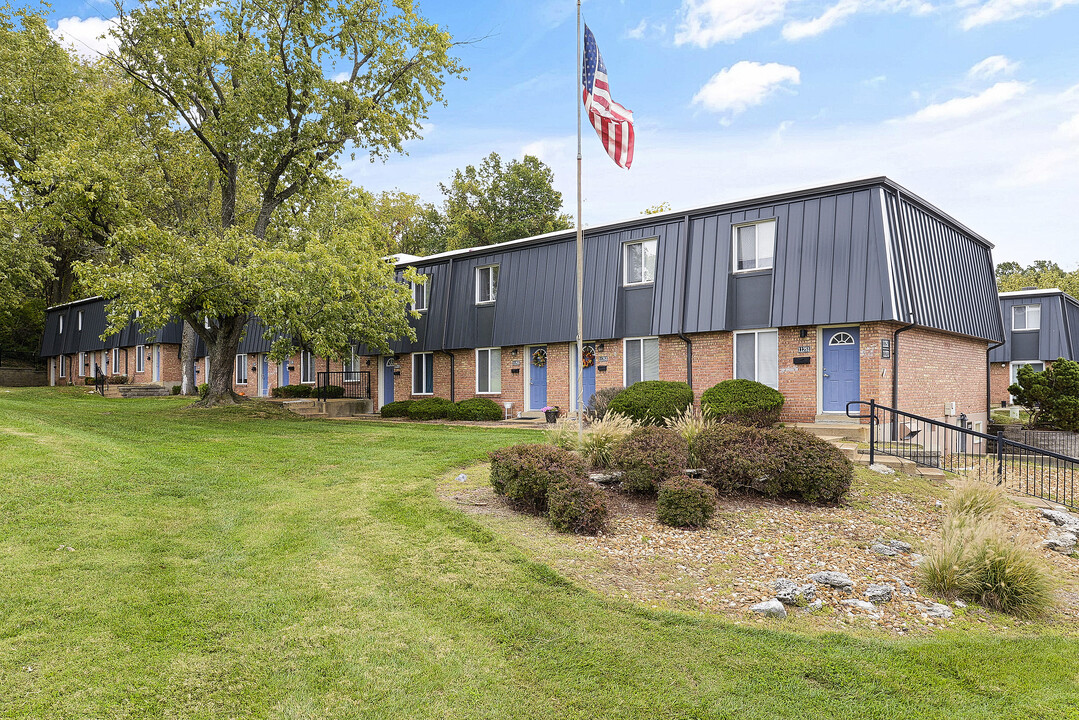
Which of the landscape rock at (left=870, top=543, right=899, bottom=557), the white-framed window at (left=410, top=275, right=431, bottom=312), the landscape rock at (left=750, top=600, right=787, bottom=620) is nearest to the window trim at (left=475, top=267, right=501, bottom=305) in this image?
the white-framed window at (left=410, top=275, right=431, bottom=312)

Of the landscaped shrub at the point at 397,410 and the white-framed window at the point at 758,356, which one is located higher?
the white-framed window at the point at 758,356

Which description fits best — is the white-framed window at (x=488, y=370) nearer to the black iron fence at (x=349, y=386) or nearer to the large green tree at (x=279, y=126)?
the large green tree at (x=279, y=126)

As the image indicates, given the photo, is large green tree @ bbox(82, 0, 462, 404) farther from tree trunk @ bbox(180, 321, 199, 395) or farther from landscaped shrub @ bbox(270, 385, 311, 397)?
tree trunk @ bbox(180, 321, 199, 395)

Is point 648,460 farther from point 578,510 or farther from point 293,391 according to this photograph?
point 293,391

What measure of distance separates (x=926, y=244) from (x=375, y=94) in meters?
15.5

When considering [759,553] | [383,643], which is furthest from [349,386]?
[383,643]

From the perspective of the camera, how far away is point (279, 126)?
1777cm

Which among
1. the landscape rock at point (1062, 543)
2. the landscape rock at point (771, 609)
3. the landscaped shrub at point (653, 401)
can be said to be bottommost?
the landscape rock at point (1062, 543)

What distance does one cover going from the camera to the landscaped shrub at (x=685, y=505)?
684cm

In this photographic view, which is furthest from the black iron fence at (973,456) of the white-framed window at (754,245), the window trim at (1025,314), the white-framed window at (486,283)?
the window trim at (1025,314)

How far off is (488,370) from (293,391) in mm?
9945

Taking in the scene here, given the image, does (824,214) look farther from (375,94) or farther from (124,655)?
(124,655)

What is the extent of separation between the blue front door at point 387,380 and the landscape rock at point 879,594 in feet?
68.6

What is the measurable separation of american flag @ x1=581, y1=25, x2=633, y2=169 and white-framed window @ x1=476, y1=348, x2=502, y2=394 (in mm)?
11952
